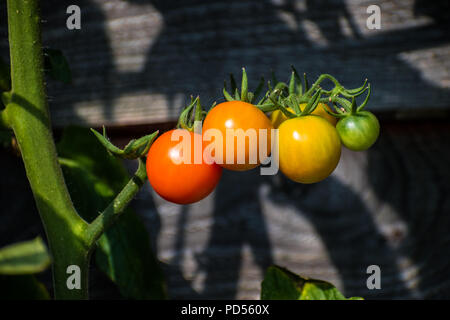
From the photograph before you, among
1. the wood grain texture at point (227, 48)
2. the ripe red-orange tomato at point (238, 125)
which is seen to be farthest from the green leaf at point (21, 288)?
the ripe red-orange tomato at point (238, 125)

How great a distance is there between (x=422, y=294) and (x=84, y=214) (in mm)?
616

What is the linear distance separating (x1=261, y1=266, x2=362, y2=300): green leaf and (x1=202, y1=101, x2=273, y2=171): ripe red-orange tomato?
0.87 ft

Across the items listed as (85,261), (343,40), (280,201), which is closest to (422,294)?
(280,201)

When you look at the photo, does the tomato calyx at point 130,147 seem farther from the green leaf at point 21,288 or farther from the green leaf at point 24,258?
the green leaf at point 21,288

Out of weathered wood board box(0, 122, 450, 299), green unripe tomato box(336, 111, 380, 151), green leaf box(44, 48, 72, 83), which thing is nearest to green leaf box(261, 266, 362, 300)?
Result: weathered wood board box(0, 122, 450, 299)

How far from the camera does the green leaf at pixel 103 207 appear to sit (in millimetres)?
667

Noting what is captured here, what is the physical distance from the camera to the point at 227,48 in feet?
2.50

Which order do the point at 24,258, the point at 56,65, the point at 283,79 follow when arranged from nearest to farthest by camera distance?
the point at 24,258
the point at 56,65
the point at 283,79

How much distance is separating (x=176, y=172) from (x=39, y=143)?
0.60 ft

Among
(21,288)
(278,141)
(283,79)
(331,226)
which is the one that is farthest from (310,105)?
(21,288)

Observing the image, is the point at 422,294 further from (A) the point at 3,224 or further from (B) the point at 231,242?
(A) the point at 3,224

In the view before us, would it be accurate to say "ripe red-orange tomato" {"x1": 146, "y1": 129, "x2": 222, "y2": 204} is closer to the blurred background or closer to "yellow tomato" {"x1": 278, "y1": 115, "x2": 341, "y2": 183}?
"yellow tomato" {"x1": 278, "y1": 115, "x2": 341, "y2": 183}

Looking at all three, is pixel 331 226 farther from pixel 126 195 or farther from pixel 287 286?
pixel 126 195

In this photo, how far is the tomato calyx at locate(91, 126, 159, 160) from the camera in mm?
448
